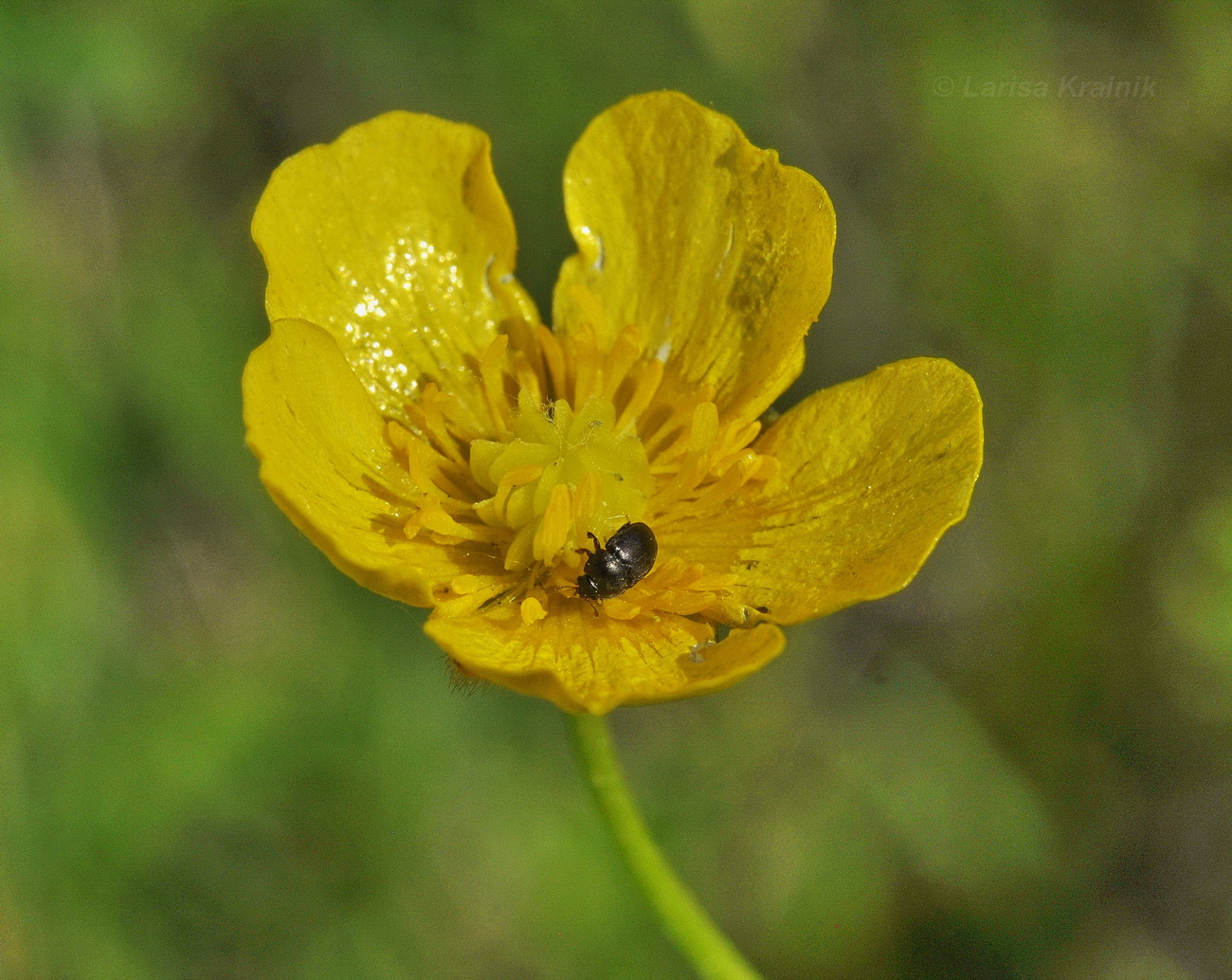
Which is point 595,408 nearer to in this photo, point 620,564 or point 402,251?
point 620,564

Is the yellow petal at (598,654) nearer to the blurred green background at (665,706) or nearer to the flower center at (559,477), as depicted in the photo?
the flower center at (559,477)


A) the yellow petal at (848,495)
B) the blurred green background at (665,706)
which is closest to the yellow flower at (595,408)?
the yellow petal at (848,495)

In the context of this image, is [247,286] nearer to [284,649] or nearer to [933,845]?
[284,649]

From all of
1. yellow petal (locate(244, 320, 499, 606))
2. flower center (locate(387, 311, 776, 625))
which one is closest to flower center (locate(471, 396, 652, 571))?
flower center (locate(387, 311, 776, 625))

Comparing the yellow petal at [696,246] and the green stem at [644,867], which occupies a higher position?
the yellow petal at [696,246]

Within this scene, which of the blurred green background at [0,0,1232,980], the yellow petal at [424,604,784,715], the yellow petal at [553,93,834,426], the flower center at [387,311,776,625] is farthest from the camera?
the blurred green background at [0,0,1232,980]

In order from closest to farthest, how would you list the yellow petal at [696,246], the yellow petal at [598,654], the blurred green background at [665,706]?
the yellow petal at [598,654] → the yellow petal at [696,246] → the blurred green background at [665,706]

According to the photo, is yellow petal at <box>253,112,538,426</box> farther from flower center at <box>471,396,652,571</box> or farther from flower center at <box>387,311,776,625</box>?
flower center at <box>471,396,652,571</box>
